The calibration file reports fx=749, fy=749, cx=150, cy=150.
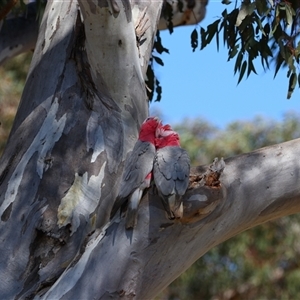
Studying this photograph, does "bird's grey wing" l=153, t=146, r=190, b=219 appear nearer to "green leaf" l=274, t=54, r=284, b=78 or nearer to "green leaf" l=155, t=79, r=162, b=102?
"green leaf" l=274, t=54, r=284, b=78

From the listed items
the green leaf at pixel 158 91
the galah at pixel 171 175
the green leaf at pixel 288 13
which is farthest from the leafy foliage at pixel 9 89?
the galah at pixel 171 175

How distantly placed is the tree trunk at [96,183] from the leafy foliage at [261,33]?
47 centimetres

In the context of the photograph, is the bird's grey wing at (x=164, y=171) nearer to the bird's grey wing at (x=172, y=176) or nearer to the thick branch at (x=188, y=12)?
the bird's grey wing at (x=172, y=176)

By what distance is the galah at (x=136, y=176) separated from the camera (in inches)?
102

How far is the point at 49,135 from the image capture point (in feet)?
10.3

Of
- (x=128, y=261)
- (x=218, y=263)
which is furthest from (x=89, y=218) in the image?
(x=218, y=263)

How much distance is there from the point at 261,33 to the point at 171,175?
1.44 metres

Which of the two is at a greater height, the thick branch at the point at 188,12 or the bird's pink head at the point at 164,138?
the thick branch at the point at 188,12

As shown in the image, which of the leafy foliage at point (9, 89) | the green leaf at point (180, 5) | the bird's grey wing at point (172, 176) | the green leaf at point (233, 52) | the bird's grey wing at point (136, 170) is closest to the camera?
the bird's grey wing at point (172, 176)

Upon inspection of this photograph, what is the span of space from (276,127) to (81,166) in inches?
219

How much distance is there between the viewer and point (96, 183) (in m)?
3.03

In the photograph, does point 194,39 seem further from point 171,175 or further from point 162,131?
point 171,175

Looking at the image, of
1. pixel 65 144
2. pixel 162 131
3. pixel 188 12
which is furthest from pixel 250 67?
pixel 188 12

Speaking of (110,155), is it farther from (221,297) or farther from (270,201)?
(221,297)
